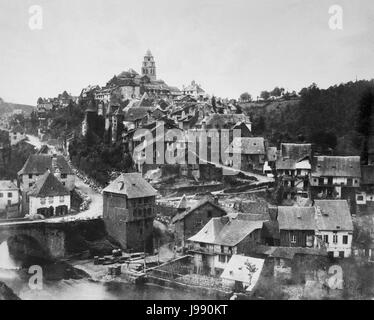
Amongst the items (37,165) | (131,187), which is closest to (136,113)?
(37,165)

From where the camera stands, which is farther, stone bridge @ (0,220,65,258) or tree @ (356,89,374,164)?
tree @ (356,89,374,164)

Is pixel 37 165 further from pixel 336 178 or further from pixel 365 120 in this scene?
pixel 365 120

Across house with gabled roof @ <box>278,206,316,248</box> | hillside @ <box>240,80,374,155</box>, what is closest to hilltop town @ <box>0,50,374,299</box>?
house with gabled roof @ <box>278,206,316,248</box>

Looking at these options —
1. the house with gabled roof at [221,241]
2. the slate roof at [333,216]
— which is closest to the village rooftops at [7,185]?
the house with gabled roof at [221,241]

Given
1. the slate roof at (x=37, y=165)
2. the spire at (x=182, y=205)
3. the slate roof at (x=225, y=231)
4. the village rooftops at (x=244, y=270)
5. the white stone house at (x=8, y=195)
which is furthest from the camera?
the slate roof at (x=37, y=165)

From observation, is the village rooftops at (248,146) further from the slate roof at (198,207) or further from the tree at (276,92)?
the tree at (276,92)

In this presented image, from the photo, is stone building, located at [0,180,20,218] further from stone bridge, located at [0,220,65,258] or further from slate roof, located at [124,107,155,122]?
slate roof, located at [124,107,155,122]
